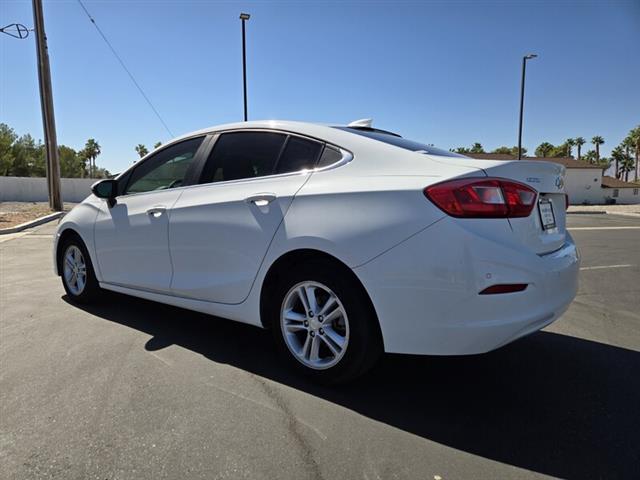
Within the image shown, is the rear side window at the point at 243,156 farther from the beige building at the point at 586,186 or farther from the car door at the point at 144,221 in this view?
the beige building at the point at 586,186

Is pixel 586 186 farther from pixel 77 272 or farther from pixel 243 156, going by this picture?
pixel 77 272

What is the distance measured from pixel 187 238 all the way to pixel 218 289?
48 centimetres

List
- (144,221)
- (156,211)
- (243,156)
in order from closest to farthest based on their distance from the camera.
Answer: (243,156)
(156,211)
(144,221)

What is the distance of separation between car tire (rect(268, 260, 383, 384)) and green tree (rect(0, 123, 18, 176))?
168 feet

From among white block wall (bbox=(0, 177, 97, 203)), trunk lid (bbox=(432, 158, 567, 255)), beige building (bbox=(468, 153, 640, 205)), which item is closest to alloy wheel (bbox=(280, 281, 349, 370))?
trunk lid (bbox=(432, 158, 567, 255))

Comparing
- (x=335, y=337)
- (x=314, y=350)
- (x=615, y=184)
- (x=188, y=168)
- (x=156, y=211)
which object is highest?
(x=188, y=168)

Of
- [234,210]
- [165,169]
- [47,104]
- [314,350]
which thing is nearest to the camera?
[314,350]

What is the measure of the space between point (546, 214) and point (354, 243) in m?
1.15

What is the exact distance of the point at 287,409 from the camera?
251 cm

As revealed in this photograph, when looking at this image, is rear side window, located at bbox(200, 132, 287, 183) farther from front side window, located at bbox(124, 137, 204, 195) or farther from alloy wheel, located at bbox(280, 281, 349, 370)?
alloy wheel, located at bbox(280, 281, 349, 370)

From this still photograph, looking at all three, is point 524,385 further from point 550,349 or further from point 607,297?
point 607,297

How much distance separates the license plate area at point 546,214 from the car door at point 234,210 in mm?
1359

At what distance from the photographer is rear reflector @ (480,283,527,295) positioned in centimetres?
221

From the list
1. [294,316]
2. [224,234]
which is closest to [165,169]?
[224,234]
